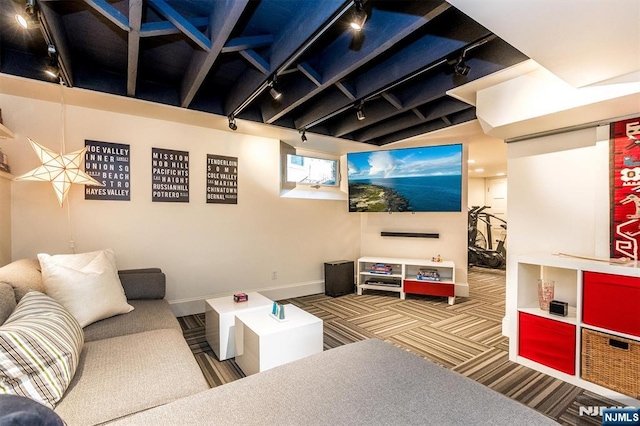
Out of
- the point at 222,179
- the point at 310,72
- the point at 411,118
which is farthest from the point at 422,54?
the point at 222,179

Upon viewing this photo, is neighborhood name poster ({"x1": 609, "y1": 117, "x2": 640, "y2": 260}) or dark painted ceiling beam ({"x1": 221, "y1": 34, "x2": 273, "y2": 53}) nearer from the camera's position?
dark painted ceiling beam ({"x1": 221, "y1": 34, "x2": 273, "y2": 53})

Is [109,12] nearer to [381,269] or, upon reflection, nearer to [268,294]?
[268,294]

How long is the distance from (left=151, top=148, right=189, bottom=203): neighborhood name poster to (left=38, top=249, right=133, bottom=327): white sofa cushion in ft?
4.17

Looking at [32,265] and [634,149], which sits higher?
[634,149]

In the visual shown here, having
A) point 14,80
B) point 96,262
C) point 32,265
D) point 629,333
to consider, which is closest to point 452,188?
point 629,333

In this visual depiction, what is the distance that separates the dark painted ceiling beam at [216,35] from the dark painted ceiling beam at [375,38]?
2.80 feet

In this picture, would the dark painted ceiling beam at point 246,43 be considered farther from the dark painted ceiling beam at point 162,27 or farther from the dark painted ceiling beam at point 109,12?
the dark painted ceiling beam at point 109,12

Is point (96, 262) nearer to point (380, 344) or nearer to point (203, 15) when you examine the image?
point (203, 15)

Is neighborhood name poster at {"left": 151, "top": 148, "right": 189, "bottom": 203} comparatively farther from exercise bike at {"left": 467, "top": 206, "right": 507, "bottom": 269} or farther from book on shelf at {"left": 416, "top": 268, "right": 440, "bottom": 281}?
exercise bike at {"left": 467, "top": 206, "right": 507, "bottom": 269}

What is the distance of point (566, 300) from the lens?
8.68ft

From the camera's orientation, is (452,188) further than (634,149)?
Yes

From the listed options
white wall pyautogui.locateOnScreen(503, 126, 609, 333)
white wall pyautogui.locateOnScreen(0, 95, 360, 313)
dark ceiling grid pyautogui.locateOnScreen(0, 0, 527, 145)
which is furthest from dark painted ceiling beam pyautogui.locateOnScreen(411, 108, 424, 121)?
white wall pyautogui.locateOnScreen(0, 95, 360, 313)

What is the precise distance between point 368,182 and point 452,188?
Answer: 1.23 m

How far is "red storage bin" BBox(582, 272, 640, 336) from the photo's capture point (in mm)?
1968
